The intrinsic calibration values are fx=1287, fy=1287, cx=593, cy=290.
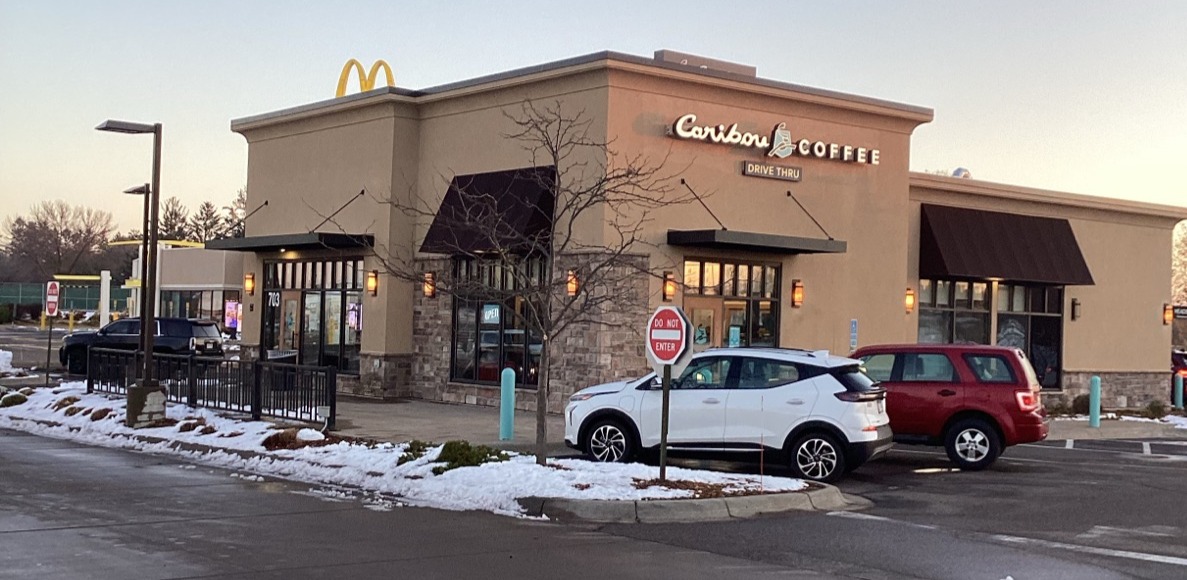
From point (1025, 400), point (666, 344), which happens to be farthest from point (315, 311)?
point (666, 344)

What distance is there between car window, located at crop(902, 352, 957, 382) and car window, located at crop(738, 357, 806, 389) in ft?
10.4

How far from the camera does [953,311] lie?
3131 centimetres

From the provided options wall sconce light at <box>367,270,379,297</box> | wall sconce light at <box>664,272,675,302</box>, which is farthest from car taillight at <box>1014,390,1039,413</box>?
wall sconce light at <box>367,270,379,297</box>

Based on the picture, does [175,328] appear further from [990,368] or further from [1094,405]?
[990,368]

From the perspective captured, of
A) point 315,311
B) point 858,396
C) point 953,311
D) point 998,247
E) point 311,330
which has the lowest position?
point 858,396

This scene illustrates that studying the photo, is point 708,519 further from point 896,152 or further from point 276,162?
point 276,162

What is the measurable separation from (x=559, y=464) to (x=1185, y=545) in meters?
6.69

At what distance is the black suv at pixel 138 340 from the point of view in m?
35.4

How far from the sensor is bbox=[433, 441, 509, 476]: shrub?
14.6 m

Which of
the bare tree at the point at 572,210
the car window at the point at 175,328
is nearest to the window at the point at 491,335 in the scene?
the bare tree at the point at 572,210

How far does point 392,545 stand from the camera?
10773 mm

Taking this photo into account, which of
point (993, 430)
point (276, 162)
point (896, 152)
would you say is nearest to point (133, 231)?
point (276, 162)

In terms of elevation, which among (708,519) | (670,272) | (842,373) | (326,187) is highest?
(326,187)

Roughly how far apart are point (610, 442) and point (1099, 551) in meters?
6.82
